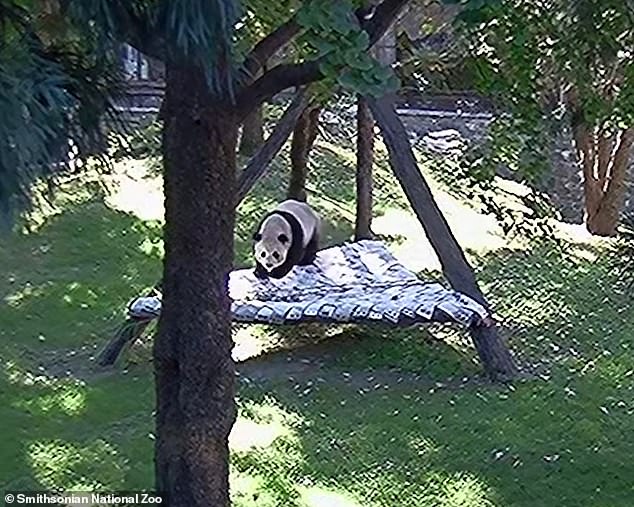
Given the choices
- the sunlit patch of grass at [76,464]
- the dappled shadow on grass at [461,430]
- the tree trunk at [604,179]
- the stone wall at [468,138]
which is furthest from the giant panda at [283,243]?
the stone wall at [468,138]

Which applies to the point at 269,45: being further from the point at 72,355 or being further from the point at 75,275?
the point at 75,275

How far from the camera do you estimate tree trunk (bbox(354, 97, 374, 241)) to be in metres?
7.14

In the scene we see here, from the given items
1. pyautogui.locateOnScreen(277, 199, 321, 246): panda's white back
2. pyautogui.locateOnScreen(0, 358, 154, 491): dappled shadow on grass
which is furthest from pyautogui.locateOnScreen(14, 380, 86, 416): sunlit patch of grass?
pyautogui.locateOnScreen(277, 199, 321, 246): panda's white back

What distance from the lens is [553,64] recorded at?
3.23 metres

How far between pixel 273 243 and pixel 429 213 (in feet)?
3.95

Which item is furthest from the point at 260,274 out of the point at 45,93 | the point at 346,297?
the point at 45,93

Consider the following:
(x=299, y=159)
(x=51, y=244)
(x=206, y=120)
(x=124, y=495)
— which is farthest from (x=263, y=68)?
(x=51, y=244)

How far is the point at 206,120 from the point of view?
7.61ft

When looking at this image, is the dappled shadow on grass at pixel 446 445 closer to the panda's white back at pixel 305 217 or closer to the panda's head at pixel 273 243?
the panda's head at pixel 273 243

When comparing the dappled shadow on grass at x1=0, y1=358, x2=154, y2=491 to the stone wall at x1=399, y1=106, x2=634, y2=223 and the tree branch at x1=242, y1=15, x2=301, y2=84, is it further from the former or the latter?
the stone wall at x1=399, y1=106, x2=634, y2=223

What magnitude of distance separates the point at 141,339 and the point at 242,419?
1489mm

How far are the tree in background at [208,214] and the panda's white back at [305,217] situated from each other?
3.75 meters

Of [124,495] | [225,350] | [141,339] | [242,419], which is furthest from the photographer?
[141,339]

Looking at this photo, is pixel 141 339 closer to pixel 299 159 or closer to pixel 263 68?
pixel 299 159
